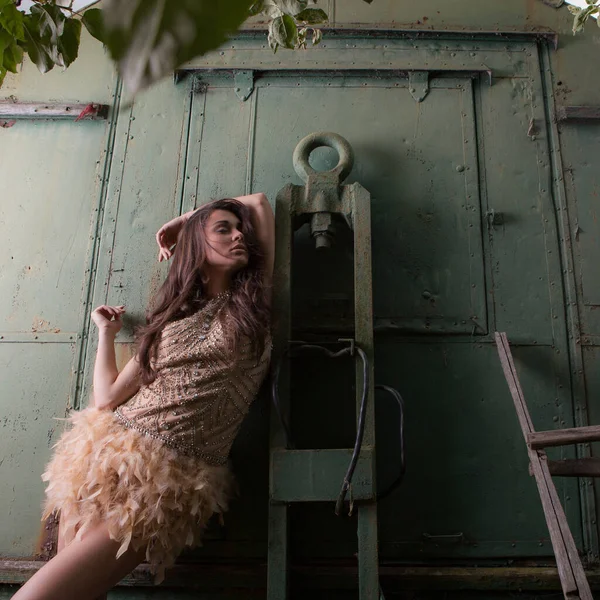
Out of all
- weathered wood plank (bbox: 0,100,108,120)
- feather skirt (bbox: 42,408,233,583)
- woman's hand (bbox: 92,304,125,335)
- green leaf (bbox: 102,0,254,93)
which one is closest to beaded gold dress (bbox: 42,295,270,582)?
feather skirt (bbox: 42,408,233,583)

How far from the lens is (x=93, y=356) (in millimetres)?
2137

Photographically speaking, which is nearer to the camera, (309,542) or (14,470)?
(309,542)

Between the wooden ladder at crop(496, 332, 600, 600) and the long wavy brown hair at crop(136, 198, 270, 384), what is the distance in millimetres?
808

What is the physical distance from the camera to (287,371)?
183 cm

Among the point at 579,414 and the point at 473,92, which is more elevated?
the point at 473,92

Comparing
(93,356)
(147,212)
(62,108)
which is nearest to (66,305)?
(93,356)

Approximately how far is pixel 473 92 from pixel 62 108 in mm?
1731

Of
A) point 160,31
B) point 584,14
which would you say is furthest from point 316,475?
point 584,14

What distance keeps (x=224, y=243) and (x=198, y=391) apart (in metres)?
0.50

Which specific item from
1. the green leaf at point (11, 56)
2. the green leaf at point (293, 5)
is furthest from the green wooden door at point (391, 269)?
the green leaf at point (11, 56)

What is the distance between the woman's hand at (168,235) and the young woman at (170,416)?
0.10 feet

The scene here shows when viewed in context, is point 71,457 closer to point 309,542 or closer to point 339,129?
point 309,542

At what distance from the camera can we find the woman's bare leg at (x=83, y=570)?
4.62 ft

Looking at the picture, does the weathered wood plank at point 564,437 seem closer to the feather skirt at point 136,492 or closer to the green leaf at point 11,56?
the feather skirt at point 136,492
